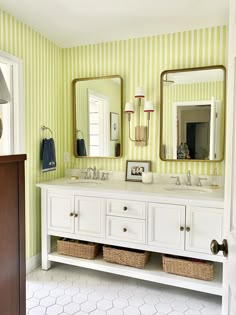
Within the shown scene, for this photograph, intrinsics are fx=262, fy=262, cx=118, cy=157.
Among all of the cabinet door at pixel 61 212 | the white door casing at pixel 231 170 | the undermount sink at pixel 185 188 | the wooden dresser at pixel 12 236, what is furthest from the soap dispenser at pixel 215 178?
the wooden dresser at pixel 12 236

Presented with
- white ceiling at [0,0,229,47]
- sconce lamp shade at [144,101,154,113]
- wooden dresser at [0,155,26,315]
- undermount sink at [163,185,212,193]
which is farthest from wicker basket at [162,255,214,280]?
white ceiling at [0,0,229,47]

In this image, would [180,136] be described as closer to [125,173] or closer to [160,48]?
[125,173]

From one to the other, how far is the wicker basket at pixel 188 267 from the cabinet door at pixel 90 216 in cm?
65

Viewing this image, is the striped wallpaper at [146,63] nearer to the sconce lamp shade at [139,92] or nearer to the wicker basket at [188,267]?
the sconce lamp shade at [139,92]

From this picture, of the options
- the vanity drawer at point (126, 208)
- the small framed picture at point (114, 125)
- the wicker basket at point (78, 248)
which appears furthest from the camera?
the small framed picture at point (114, 125)

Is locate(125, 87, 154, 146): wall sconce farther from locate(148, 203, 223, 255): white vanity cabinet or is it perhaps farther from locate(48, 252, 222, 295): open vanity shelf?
locate(48, 252, 222, 295): open vanity shelf

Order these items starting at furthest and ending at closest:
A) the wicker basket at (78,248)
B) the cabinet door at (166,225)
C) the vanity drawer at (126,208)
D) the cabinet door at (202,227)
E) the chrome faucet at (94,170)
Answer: the chrome faucet at (94,170) < the wicker basket at (78,248) < the vanity drawer at (126,208) < the cabinet door at (166,225) < the cabinet door at (202,227)

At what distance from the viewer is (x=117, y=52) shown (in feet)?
9.82

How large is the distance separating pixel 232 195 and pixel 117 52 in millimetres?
2389

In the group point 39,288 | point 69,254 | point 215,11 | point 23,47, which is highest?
point 215,11

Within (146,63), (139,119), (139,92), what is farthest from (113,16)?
(139,119)

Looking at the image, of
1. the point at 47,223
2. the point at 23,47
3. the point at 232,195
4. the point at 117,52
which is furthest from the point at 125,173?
the point at 232,195

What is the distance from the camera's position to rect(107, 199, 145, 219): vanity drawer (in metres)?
2.36

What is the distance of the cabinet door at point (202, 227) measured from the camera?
2.12 m
